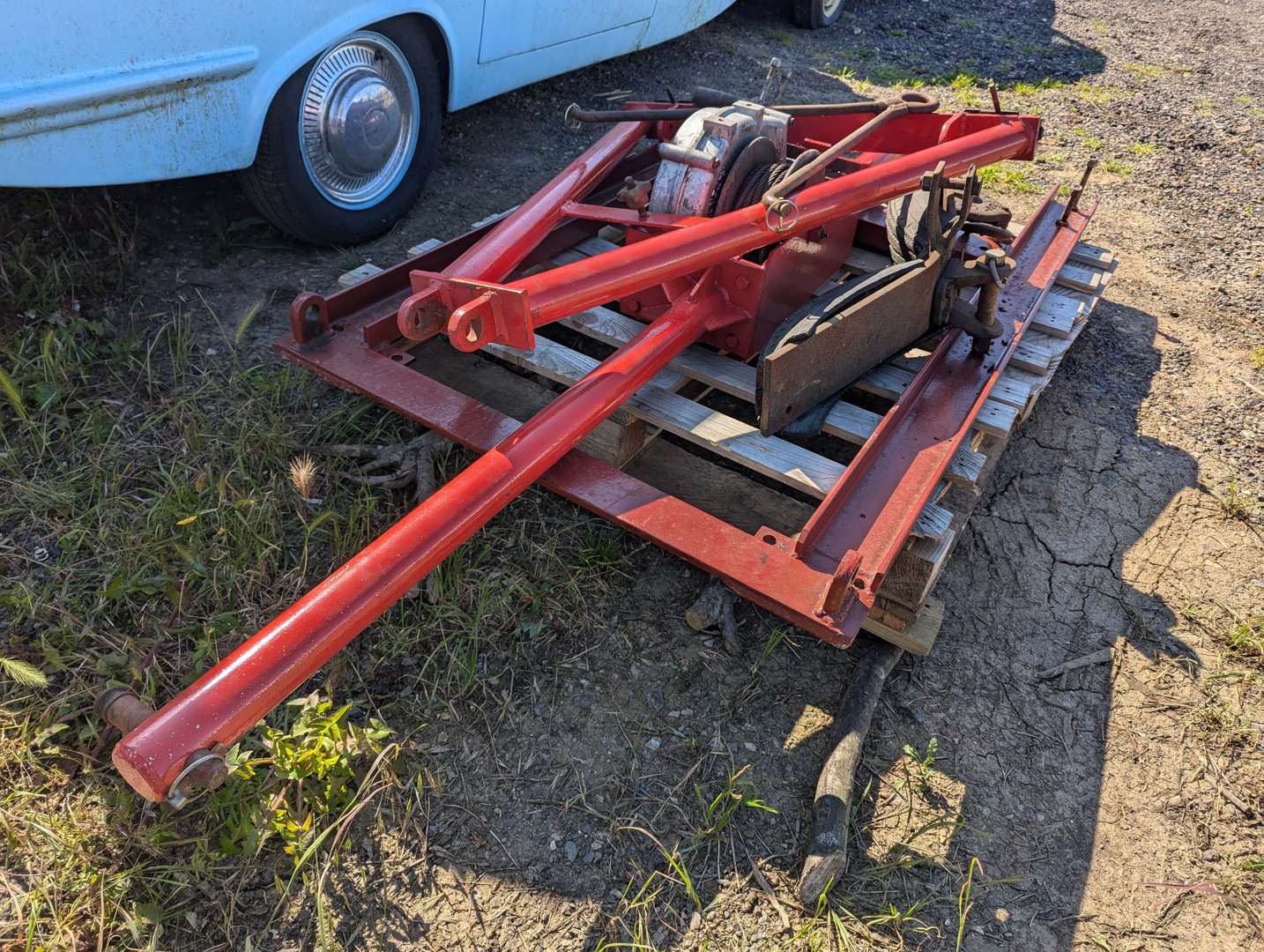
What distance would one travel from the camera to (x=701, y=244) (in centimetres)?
228

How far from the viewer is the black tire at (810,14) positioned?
632 cm

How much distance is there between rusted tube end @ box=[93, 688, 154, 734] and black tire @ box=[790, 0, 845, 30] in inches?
253

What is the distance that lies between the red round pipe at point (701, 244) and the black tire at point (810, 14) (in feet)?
13.0

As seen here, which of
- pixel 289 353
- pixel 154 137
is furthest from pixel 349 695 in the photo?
pixel 154 137

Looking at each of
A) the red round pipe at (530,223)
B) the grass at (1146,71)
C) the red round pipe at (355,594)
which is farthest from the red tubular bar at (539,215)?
the grass at (1146,71)

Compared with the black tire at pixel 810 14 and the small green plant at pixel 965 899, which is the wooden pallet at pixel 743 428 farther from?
the black tire at pixel 810 14

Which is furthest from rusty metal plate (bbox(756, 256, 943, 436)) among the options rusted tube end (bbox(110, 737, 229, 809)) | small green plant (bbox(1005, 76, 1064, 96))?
small green plant (bbox(1005, 76, 1064, 96))

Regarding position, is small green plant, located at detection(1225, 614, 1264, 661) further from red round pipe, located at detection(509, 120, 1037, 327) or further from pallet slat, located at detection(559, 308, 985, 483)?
red round pipe, located at detection(509, 120, 1037, 327)

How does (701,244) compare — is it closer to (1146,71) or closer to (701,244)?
(701,244)

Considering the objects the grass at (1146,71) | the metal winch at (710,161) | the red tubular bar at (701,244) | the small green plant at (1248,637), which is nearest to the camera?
the red tubular bar at (701,244)

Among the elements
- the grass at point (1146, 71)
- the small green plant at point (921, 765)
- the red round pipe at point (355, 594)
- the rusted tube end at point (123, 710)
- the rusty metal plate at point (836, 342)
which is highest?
the grass at point (1146, 71)

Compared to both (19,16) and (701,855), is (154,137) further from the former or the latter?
(701,855)

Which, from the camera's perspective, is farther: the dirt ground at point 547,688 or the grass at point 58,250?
the grass at point 58,250

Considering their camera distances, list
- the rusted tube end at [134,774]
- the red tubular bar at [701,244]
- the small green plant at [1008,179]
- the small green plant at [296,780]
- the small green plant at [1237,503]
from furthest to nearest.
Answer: the small green plant at [1008,179] → the small green plant at [1237,503] → the red tubular bar at [701,244] → the small green plant at [296,780] → the rusted tube end at [134,774]
